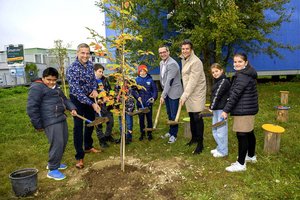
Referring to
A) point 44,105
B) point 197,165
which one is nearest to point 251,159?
point 197,165

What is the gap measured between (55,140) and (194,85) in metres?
2.58

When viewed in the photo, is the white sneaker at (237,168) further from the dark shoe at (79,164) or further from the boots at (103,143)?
the boots at (103,143)

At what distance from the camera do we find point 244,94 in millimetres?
3795

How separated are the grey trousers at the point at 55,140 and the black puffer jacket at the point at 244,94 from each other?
2.64 metres

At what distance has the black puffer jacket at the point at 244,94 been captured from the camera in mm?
3738

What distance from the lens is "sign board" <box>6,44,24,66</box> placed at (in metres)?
26.8

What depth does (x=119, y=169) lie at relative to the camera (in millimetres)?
4332

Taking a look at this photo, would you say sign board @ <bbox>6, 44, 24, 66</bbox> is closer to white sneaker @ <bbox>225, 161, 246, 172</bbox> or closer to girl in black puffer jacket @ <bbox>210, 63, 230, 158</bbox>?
girl in black puffer jacket @ <bbox>210, 63, 230, 158</bbox>

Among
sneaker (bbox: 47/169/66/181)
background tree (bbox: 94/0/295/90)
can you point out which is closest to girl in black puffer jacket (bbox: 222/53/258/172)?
sneaker (bbox: 47/169/66/181)

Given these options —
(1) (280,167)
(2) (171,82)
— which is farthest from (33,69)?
(1) (280,167)

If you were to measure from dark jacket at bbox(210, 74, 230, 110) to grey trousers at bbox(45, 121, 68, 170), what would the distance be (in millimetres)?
2596

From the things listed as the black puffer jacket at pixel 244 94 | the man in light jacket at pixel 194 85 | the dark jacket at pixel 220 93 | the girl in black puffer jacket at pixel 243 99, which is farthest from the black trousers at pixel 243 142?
the man in light jacket at pixel 194 85

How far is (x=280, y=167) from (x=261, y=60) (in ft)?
47.9

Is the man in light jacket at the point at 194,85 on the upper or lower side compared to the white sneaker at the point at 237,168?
upper
